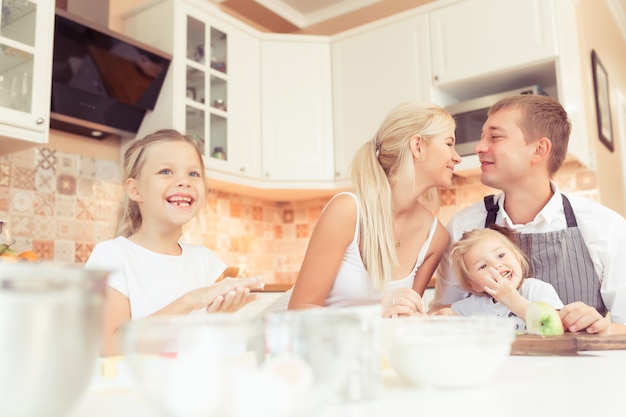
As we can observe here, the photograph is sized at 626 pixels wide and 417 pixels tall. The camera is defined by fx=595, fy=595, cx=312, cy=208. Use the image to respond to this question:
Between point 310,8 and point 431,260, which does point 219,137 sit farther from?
point 431,260

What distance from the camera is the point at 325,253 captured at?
5.55 feet

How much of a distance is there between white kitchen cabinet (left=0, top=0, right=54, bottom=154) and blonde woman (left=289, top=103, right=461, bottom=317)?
1348 mm

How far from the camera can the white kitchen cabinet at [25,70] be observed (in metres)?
2.34

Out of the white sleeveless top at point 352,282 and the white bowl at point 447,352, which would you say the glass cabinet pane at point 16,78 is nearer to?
the white sleeveless top at point 352,282

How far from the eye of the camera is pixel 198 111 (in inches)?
127

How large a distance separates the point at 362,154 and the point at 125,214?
776mm

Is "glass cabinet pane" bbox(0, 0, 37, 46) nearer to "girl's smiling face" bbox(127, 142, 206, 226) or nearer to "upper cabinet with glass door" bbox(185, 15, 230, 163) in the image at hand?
"upper cabinet with glass door" bbox(185, 15, 230, 163)

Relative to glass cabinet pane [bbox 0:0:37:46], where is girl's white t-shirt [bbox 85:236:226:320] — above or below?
below

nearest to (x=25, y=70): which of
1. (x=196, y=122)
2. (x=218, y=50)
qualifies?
(x=196, y=122)

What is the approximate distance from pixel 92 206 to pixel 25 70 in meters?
0.82

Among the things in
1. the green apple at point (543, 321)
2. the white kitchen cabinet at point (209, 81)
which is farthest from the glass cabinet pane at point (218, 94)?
the green apple at point (543, 321)

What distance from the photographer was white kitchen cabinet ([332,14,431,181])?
3.38 meters

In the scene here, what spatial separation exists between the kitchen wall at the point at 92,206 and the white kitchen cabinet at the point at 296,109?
423mm

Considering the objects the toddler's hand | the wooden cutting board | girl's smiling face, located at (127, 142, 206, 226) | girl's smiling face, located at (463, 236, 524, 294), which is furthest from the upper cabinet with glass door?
the wooden cutting board
